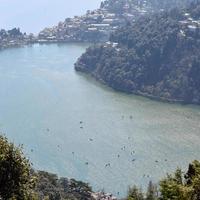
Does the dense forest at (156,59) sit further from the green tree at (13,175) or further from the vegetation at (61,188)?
the green tree at (13,175)

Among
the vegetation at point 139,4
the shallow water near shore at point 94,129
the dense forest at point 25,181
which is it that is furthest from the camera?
the vegetation at point 139,4

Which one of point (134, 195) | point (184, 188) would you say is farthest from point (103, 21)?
point (184, 188)

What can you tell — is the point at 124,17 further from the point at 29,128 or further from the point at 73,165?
the point at 73,165

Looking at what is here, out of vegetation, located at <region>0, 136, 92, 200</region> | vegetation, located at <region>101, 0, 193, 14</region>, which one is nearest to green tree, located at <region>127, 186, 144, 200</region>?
vegetation, located at <region>0, 136, 92, 200</region>

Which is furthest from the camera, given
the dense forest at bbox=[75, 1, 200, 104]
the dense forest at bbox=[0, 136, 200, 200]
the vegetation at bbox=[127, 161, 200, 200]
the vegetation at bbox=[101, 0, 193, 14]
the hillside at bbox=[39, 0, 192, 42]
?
the vegetation at bbox=[101, 0, 193, 14]

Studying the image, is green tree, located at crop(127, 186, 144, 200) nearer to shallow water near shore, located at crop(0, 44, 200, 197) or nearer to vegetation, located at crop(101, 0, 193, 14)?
shallow water near shore, located at crop(0, 44, 200, 197)

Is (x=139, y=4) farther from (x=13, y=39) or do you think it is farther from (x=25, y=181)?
(x=25, y=181)

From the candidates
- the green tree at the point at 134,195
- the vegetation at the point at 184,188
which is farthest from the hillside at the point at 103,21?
the vegetation at the point at 184,188
